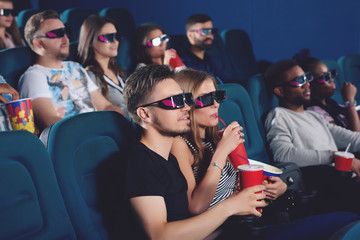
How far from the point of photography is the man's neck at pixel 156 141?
1.22 m

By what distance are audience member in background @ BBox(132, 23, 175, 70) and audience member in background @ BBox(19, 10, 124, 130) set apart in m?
0.71

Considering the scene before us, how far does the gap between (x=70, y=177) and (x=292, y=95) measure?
1581 mm

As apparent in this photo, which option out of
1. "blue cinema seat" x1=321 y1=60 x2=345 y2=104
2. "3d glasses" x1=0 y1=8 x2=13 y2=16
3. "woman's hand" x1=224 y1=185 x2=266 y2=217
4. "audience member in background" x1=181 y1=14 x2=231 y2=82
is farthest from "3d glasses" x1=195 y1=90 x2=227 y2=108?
"blue cinema seat" x1=321 y1=60 x2=345 y2=104

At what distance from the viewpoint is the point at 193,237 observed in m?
1.06

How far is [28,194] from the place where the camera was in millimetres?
1014

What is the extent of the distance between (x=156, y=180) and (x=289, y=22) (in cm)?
393

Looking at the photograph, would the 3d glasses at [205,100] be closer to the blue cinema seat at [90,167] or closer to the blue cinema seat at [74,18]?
the blue cinema seat at [90,167]

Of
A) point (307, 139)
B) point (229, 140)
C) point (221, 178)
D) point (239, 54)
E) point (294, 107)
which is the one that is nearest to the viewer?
point (229, 140)

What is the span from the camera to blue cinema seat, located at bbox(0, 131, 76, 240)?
38.1 inches

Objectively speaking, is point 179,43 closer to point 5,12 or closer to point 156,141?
point 5,12

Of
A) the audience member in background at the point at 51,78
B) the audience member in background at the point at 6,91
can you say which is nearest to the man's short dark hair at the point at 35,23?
the audience member in background at the point at 51,78

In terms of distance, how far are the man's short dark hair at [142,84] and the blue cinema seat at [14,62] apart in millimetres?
936

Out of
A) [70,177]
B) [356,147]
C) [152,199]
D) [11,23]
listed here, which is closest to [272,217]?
[152,199]

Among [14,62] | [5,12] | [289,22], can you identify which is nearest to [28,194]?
[14,62]
